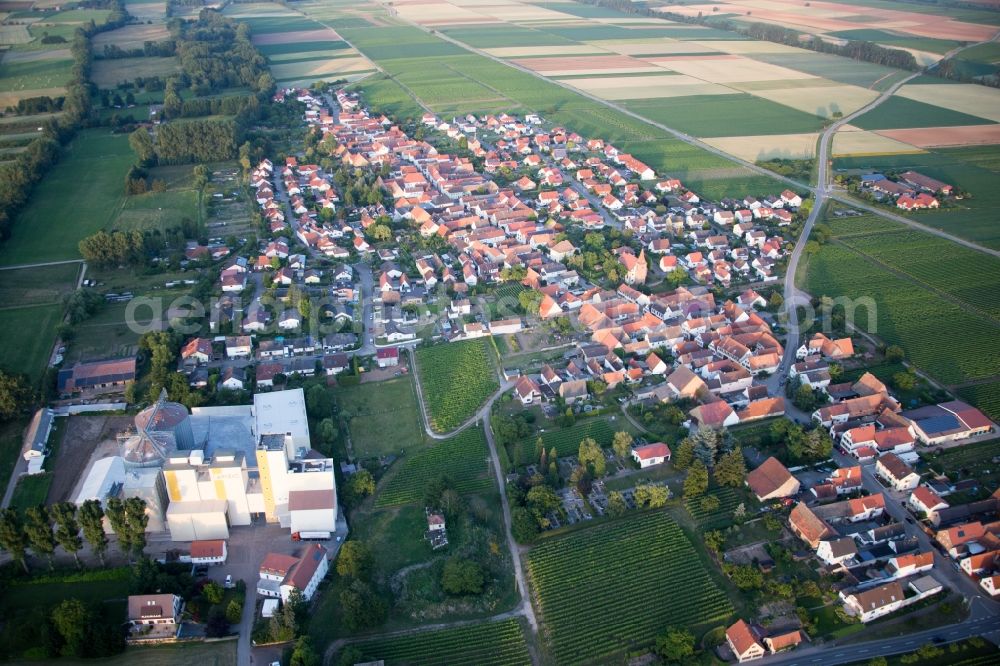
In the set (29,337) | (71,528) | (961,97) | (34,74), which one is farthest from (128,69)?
(961,97)

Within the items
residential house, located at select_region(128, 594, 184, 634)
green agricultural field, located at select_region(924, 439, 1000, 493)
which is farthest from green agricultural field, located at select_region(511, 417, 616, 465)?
residential house, located at select_region(128, 594, 184, 634)

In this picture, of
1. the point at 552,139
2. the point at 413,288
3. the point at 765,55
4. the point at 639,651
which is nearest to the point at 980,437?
the point at 639,651

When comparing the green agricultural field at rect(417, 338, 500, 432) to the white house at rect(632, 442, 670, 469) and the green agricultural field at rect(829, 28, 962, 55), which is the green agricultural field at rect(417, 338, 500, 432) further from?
the green agricultural field at rect(829, 28, 962, 55)

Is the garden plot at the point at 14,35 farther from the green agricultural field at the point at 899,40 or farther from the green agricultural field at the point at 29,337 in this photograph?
the green agricultural field at the point at 899,40

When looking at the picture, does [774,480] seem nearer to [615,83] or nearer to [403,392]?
[403,392]

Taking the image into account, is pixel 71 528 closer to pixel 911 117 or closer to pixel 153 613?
pixel 153 613

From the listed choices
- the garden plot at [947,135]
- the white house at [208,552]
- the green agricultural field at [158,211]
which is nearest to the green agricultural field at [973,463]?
the white house at [208,552]
